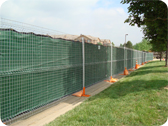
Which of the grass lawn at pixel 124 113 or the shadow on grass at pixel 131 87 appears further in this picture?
the shadow on grass at pixel 131 87

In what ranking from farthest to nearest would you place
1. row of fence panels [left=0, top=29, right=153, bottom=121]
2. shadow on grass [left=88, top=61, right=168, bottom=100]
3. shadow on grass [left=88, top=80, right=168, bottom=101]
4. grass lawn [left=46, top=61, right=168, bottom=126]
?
shadow on grass [left=88, top=61, right=168, bottom=100]
shadow on grass [left=88, top=80, right=168, bottom=101]
row of fence panels [left=0, top=29, right=153, bottom=121]
grass lawn [left=46, top=61, right=168, bottom=126]

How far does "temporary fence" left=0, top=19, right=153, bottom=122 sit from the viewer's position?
11.1 ft

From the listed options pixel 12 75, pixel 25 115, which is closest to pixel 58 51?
pixel 12 75

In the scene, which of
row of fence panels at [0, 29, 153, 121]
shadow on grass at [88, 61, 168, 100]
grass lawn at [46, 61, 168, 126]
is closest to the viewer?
grass lawn at [46, 61, 168, 126]

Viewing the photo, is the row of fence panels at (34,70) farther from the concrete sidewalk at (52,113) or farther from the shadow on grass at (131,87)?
the shadow on grass at (131,87)

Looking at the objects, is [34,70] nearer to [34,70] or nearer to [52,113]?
[34,70]

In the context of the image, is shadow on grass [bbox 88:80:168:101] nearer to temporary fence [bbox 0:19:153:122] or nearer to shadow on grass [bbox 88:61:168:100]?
shadow on grass [bbox 88:61:168:100]

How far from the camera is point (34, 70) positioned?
160 inches

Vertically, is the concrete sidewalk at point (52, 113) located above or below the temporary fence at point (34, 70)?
below

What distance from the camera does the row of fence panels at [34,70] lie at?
133 inches

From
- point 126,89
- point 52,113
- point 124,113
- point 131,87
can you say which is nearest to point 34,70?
point 52,113

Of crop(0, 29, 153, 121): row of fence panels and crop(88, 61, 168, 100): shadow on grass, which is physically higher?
crop(0, 29, 153, 121): row of fence panels

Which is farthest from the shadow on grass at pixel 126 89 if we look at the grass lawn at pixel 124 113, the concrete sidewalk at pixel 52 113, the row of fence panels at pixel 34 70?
the row of fence panels at pixel 34 70

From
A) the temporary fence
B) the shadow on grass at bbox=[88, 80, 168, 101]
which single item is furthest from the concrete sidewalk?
the shadow on grass at bbox=[88, 80, 168, 101]
